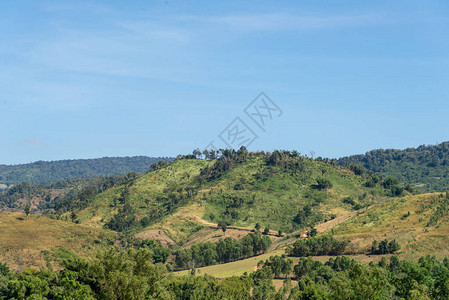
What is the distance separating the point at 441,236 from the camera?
155 meters

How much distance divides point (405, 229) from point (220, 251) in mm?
67379

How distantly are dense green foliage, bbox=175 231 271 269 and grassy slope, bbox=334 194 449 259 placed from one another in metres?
30.8

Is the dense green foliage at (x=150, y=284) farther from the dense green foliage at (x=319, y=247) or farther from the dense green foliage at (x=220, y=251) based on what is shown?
the dense green foliage at (x=220, y=251)

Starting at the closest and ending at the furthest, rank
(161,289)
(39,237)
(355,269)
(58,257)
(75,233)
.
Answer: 1. (355,269)
2. (161,289)
3. (58,257)
4. (39,237)
5. (75,233)

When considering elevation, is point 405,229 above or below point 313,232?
above

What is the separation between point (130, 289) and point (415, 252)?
101244 millimetres

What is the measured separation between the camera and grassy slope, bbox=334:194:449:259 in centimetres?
15088

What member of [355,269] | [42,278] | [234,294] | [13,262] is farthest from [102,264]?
[13,262]

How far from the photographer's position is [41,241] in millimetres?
168625

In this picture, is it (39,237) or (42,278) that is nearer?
(42,278)

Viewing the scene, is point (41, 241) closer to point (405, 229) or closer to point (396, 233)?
point (396, 233)

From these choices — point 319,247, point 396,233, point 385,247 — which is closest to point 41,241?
point 319,247

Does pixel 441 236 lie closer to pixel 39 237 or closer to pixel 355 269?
pixel 355 269

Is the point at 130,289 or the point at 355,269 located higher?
the point at 355,269
